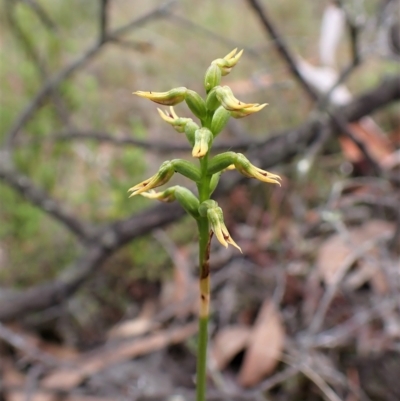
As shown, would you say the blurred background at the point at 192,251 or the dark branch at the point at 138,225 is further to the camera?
the dark branch at the point at 138,225

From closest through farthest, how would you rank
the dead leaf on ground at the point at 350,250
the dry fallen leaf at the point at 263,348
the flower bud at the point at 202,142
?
the flower bud at the point at 202,142 < the dry fallen leaf at the point at 263,348 < the dead leaf on ground at the point at 350,250

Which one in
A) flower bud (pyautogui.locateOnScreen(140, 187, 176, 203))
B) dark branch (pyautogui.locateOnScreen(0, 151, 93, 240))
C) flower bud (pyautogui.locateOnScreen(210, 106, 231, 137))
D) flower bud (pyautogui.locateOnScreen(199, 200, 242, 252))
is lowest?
dark branch (pyautogui.locateOnScreen(0, 151, 93, 240))

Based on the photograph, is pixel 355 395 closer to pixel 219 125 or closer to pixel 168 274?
pixel 168 274

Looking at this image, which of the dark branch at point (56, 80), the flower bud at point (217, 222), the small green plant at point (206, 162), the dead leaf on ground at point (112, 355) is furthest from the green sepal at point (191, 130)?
the dark branch at point (56, 80)

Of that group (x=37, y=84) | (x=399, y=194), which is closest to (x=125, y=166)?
(x=37, y=84)

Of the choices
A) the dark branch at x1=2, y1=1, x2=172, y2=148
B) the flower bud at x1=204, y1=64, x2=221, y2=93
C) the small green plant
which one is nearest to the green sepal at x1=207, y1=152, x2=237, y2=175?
the small green plant

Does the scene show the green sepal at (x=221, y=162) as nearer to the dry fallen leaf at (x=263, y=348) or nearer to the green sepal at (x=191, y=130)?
the green sepal at (x=191, y=130)

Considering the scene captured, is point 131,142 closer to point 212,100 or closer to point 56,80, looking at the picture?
point 56,80

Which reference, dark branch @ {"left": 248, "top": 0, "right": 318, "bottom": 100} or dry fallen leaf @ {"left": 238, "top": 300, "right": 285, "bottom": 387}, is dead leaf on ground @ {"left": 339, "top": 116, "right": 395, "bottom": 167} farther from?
dry fallen leaf @ {"left": 238, "top": 300, "right": 285, "bottom": 387}
